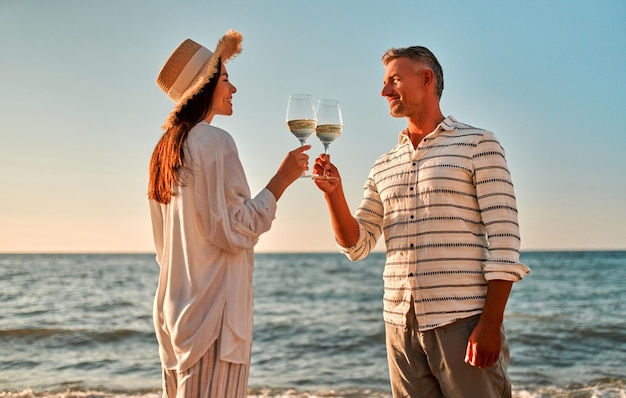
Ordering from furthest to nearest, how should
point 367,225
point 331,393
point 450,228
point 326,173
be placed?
point 331,393 → point 367,225 → point 326,173 → point 450,228

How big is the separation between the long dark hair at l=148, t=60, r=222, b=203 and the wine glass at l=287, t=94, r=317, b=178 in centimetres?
45

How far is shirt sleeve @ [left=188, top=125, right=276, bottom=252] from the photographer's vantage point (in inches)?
98.2

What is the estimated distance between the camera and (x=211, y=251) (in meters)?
2.55

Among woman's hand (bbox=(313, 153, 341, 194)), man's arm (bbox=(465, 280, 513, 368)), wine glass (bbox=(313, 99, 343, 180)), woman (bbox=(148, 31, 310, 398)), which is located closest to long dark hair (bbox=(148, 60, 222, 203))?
woman (bbox=(148, 31, 310, 398))

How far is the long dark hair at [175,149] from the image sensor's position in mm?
2531

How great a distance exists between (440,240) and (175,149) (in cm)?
130

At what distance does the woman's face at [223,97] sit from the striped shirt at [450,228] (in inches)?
38.8

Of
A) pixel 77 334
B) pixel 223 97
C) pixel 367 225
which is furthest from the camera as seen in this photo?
pixel 77 334

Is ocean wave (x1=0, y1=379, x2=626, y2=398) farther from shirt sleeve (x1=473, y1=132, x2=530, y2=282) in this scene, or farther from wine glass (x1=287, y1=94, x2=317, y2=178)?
wine glass (x1=287, y1=94, x2=317, y2=178)

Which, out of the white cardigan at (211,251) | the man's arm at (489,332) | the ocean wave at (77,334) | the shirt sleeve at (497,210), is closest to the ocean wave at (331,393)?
the ocean wave at (77,334)

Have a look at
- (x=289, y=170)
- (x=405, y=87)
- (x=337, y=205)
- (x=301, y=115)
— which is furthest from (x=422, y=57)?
(x=289, y=170)

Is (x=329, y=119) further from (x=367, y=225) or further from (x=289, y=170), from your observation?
(x=367, y=225)

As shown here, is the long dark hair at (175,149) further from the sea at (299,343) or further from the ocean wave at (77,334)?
the ocean wave at (77,334)

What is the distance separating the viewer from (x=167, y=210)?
266 centimetres
